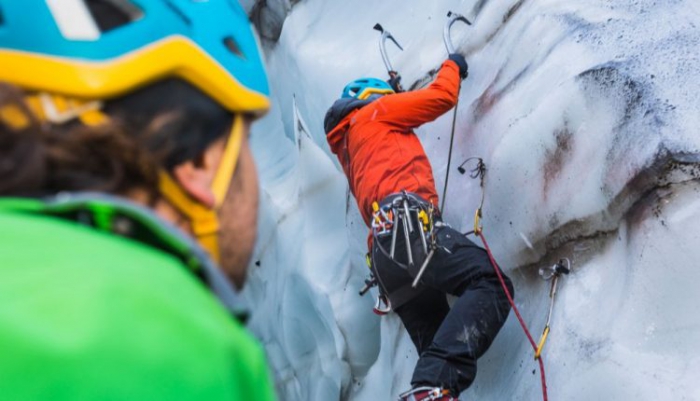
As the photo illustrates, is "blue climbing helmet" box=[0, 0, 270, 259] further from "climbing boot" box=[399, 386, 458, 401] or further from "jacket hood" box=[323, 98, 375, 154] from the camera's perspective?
"jacket hood" box=[323, 98, 375, 154]

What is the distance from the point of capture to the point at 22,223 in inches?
26.4

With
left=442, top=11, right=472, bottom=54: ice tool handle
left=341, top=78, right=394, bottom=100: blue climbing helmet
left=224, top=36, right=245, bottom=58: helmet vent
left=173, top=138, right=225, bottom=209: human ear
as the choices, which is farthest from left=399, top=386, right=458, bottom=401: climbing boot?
left=173, top=138, right=225, bottom=209: human ear

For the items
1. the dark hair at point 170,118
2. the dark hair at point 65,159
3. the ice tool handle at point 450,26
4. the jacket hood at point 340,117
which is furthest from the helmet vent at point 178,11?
the ice tool handle at point 450,26

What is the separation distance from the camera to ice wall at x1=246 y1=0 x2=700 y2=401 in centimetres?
257

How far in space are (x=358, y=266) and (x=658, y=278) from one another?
215 centimetres

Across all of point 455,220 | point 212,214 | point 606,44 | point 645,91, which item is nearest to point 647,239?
point 645,91

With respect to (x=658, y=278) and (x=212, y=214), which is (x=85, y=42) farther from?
(x=658, y=278)

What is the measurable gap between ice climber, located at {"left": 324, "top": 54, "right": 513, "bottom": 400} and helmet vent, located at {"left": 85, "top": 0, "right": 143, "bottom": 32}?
1.95 metres

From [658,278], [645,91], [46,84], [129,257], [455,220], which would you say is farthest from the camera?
[455,220]

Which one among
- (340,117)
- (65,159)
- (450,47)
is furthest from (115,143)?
(450,47)

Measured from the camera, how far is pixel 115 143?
2.89 feet

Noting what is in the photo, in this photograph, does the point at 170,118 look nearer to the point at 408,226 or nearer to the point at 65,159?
the point at 65,159

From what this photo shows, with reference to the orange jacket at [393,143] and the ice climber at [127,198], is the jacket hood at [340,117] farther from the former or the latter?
the ice climber at [127,198]

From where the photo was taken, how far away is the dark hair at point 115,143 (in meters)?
0.81
